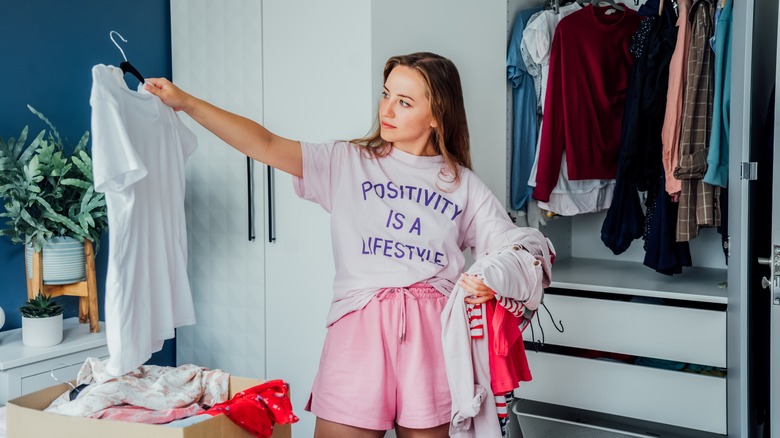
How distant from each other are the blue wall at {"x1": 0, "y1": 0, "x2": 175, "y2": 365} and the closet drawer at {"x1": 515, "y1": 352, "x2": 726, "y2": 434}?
145 cm

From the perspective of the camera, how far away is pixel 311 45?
2.33 m

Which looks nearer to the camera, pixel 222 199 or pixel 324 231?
pixel 324 231

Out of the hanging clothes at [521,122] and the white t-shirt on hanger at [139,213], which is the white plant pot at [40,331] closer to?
the white t-shirt on hanger at [139,213]

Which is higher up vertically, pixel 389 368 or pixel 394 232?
pixel 394 232

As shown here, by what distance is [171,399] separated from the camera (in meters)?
1.47

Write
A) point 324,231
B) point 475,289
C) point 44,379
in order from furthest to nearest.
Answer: point 324,231, point 44,379, point 475,289

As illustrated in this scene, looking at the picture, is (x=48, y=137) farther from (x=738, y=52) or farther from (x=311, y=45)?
(x=738, y=52)

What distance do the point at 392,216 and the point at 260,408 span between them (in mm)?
561

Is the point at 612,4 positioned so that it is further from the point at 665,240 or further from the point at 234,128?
the point at 234,128

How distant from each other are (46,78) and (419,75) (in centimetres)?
134

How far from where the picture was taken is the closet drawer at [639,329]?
2584 millimetres

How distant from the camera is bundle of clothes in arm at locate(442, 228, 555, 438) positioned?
164 cm

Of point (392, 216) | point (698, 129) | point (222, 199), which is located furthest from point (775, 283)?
point (222, 199)

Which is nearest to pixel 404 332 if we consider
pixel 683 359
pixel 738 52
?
pixel 738 52
